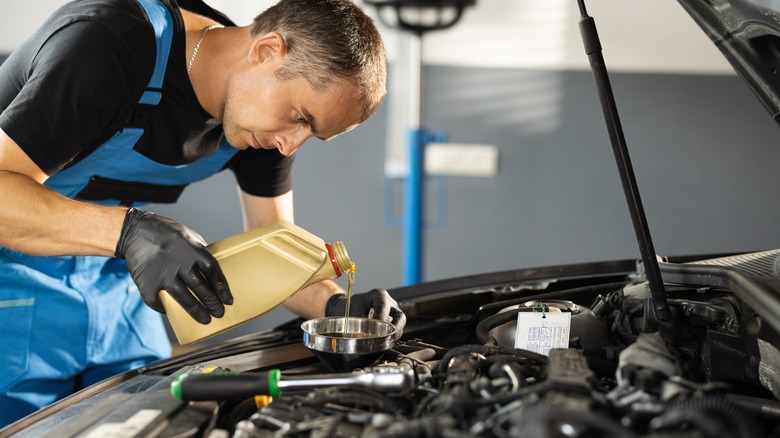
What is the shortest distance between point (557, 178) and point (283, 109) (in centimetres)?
256

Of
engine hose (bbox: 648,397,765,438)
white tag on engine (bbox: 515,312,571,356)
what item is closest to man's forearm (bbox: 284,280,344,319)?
white tag on engine (bbox: 515,312,571,356)

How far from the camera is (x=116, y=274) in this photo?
1578 mm

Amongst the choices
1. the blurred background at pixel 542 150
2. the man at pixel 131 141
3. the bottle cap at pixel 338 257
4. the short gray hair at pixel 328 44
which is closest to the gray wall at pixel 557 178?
the blurred background at pixel 542 150

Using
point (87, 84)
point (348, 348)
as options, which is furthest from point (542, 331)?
point (87, 84)

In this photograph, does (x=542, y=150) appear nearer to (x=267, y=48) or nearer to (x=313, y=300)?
(x=313, y=300)

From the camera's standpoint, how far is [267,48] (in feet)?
4.33

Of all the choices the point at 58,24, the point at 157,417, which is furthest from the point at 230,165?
the point at 157,417

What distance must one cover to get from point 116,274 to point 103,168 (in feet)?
0.88

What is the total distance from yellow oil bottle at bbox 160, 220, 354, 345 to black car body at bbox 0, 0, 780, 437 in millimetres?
69

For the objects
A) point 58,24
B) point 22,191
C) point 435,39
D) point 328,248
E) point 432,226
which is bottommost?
point 432,226

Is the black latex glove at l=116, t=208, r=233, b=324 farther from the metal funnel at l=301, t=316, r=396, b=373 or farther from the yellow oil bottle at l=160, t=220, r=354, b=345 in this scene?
the metal funnel at l=301, t=316, r=396, b=373

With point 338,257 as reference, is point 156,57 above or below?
above

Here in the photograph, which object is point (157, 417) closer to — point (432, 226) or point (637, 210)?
point (637, 210)

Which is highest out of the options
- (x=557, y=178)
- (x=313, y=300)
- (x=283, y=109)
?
(x=283, y=109)
